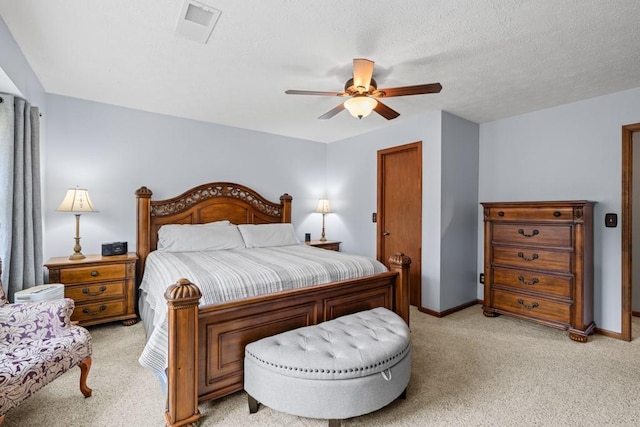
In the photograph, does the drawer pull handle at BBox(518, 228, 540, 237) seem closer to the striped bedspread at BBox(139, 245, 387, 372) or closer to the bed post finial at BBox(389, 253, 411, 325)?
the bed post finial at BBox(389, 253, 411, 325)

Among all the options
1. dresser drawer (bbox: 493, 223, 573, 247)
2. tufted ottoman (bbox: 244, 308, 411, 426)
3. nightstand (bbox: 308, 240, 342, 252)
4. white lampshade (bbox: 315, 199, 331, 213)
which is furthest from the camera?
white lampshade (bbox: 315, 199, 331, 213)

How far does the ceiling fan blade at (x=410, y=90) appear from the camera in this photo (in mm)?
2203

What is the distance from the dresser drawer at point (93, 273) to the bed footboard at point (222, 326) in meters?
1.92

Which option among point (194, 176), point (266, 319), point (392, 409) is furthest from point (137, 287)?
point (392, 409)

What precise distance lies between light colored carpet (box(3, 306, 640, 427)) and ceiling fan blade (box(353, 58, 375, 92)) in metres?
2.21

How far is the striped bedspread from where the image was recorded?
1.90 metres

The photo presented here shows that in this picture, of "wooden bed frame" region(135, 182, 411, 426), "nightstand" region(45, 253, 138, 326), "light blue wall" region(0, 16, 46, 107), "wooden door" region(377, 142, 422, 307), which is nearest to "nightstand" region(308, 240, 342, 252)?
"wooden door" region(377, 142, 422, 307)

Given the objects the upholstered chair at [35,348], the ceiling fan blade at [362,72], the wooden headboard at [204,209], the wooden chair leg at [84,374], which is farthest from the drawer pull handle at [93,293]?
the ceiling fan blade at [362,72]

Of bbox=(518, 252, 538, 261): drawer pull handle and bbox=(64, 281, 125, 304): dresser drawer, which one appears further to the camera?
bbox=(518, 252, 538, 261): drawer pull handle

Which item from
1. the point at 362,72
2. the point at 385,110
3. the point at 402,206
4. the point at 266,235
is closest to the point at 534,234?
the point at 402,206

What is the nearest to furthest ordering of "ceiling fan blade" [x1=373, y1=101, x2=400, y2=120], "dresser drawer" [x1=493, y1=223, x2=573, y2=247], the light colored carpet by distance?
the light colored carpet
"ceiling fan blade" [x1=373, y1=101, x2=400, y2=120]
"dresser drawer" [x1=493, y1=223, x2=573, y2=247]

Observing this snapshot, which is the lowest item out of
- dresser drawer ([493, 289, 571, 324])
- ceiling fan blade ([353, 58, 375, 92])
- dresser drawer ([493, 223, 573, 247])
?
dresser drawer ([493, 289, 571, 324])

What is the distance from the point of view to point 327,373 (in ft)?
5.36

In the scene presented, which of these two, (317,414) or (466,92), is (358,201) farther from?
(317,414)
